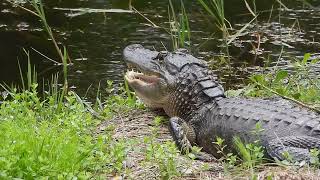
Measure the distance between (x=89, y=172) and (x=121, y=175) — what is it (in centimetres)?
21

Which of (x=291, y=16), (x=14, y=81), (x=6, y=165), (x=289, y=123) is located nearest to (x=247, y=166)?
(x=289, y=123)

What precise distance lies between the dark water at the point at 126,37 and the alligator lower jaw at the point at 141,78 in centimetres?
188

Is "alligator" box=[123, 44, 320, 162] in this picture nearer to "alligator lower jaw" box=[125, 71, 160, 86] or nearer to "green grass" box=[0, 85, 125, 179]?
"alligator lower jaw" box=[125, 71, 160, 86]

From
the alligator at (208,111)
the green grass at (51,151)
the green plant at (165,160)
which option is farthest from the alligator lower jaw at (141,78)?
the green plant at (165,160)

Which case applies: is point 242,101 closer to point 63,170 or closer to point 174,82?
point 174,82

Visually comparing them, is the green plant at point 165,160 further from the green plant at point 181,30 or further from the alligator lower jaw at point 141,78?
the green plant at point 181,30

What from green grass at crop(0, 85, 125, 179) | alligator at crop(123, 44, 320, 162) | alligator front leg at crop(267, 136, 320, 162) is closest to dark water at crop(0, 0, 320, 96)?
alligator at crop(123, 44, 320, 162)

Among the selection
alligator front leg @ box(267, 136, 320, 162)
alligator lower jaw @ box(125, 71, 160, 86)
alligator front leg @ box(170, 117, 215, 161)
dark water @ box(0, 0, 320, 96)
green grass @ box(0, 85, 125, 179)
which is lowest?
dark water @ box(0, 0, 320, 96)

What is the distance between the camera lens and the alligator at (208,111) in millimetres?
4062

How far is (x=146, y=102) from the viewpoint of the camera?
5.24 meters

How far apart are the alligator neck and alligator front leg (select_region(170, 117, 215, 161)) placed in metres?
0.15

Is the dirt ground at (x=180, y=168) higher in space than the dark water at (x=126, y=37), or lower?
higher

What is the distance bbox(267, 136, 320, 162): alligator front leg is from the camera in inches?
153

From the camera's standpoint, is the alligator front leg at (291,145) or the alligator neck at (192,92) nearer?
the alligator front leg at (291,145)
